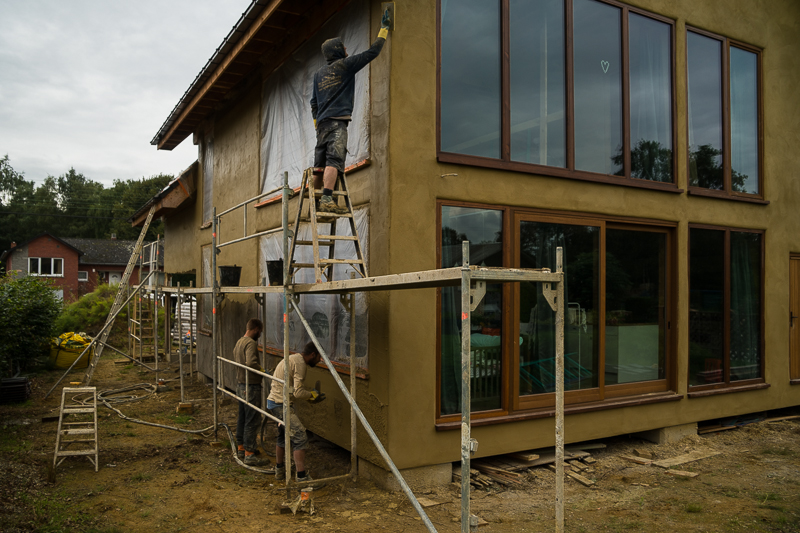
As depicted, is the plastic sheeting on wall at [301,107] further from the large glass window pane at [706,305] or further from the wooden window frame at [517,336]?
the large glass window pane at [706,305]

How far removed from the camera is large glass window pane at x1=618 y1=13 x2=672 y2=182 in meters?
8.07

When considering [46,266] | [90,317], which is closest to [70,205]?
[46,266]

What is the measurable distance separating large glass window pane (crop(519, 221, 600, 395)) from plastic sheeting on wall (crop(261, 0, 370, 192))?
242 centimetres

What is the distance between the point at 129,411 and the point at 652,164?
9.85 metres

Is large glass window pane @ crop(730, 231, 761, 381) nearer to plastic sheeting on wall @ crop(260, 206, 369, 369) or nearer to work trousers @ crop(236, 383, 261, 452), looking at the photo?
plastic sheeting on wall @ crop(260, 206, 369, 369)

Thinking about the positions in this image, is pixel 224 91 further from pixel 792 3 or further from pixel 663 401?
pixel 792 3

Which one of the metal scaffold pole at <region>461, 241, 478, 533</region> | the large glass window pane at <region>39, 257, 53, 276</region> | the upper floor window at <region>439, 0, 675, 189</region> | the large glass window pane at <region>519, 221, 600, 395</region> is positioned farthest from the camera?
the large glass window pane at <region>39, 257, 53, 276</region>

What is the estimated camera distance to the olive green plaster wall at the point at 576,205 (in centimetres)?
607

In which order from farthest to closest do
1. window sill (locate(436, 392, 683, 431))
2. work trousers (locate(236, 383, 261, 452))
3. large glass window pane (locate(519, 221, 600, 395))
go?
work trousers (locate(236, 383, 261, 452))
large glass window pane (locate(519, 221, 600, 395))
window sill (locate(436, 392, 683, 431))

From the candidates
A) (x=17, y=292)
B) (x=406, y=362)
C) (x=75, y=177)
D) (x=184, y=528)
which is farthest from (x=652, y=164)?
(x=75, y=177)

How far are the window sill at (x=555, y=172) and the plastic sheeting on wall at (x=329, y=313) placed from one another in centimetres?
124

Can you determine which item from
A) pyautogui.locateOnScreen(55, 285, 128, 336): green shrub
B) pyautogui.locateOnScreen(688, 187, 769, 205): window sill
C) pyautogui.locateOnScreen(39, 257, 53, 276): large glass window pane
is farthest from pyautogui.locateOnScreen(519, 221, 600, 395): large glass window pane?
pyautogui.locateOnScreen(39, 257, 53, 276): large glass window pane

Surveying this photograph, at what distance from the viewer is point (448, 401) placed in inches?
251

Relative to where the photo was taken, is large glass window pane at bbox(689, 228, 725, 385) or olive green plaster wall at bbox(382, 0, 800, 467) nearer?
olive green plaster wall at bbox(382, 0, 800, 467)
